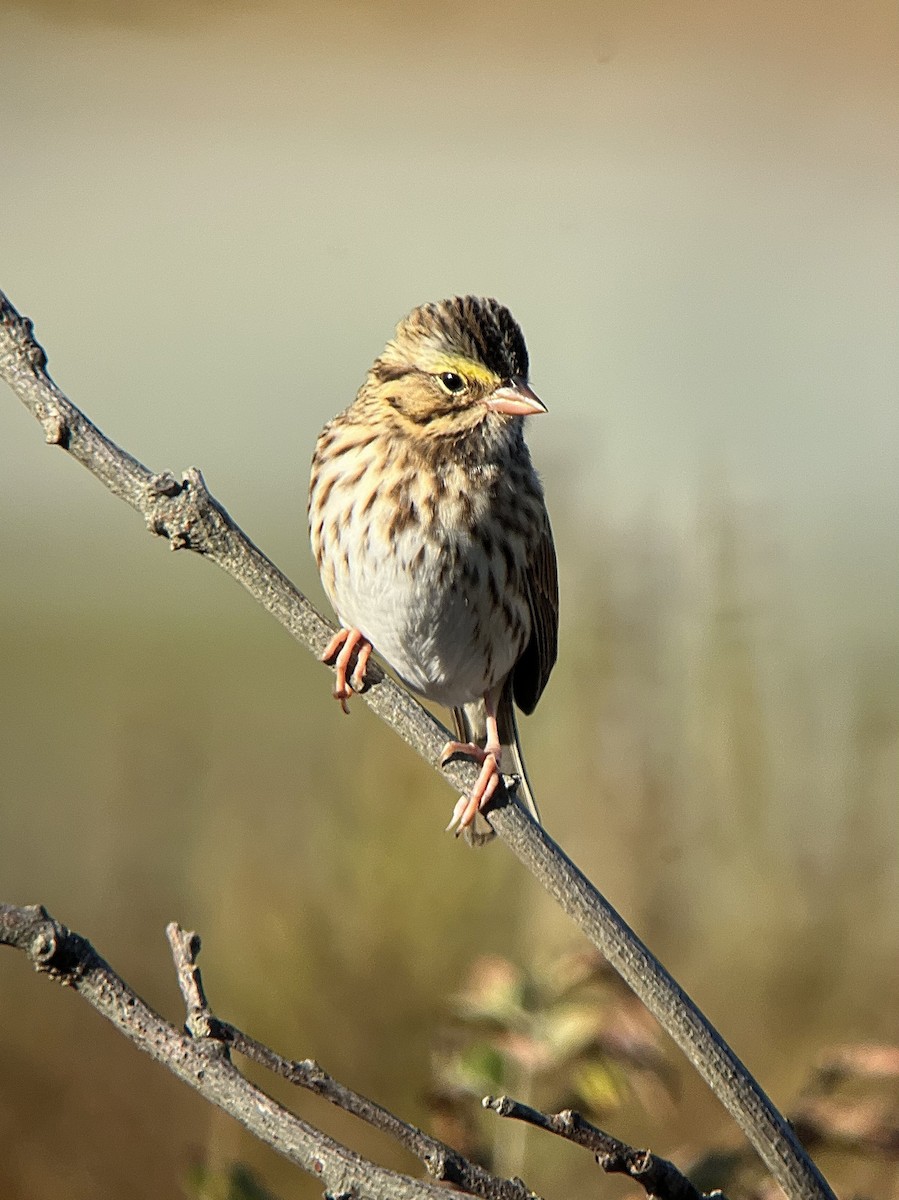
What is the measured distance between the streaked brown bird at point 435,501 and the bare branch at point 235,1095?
1436 millimetres

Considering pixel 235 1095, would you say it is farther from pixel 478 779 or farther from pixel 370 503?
pixel 370 503

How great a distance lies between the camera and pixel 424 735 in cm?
186

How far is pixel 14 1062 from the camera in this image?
420 cm

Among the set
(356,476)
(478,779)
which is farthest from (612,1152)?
(356,476)

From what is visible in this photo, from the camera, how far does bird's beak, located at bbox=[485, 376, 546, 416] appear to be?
268 cm

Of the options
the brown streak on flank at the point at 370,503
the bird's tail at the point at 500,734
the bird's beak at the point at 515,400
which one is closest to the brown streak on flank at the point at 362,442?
the brown streak on flank at the point at 370,503

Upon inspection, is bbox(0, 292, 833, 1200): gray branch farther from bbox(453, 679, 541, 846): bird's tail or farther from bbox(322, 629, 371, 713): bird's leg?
bbox(453, 679, 541, 846): bird's tail

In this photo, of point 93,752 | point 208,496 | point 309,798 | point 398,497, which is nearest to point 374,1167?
point 208,496

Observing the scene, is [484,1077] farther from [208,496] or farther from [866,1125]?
[208,496]

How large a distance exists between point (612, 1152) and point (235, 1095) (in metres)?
0.32

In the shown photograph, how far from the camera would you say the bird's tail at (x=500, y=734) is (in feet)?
10.1

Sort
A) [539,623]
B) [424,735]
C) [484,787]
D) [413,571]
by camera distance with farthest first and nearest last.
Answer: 1. [539,623]
2. [413,571]
3. [484,787]
4. [424,735]

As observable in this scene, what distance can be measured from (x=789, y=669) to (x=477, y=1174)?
317cm

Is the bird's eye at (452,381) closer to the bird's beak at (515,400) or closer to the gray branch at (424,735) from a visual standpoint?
the bird's beak at (515,400)
